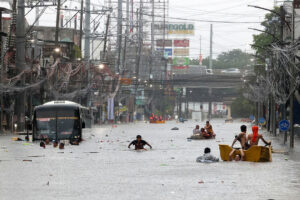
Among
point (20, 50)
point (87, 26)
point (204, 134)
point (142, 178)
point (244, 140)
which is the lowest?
point (204, 134)

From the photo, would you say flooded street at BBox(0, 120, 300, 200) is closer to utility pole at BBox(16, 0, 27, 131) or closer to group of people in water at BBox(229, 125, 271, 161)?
group of people in water at BBox(229, 125, 271, 161)

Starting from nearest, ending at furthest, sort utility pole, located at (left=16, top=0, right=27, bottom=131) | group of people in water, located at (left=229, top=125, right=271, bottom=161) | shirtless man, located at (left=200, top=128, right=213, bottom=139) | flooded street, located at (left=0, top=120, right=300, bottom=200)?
flooded street, located at (left=0, top=120, right=300, bottom=200)
group of people in water, located at (left=229, top=125, right=271, bottom=161)
shirtless man, located at (left=200, top=128, right=213, bottom=139)
utility pole, located at (left=16, top=0, right=27, bottom=131)

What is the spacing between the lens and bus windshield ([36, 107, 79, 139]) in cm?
4722

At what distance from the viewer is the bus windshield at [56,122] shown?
47219mm

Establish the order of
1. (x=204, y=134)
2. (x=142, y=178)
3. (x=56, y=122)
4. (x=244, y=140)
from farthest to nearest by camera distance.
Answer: (x=204, y=134)
(x=56, y=122)
(x=244, y=140)
(x=142, y=178)

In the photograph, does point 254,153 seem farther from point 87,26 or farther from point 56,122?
point 87,26

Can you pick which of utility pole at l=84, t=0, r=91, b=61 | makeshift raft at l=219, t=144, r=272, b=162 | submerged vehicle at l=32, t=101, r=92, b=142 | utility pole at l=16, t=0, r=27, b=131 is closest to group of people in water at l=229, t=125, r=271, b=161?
makeshift raft at l=219, t=144, r=272, b=162

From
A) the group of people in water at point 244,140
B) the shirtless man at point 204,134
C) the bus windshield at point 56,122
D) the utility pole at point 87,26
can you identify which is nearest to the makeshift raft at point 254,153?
the group of people in water at point 244,140

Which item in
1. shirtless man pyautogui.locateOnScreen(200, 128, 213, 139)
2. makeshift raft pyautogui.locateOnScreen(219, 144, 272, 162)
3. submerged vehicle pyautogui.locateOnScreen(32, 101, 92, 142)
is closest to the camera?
makeshift raft pyautogui.locateOnScreen(219, 144, 272, 162)

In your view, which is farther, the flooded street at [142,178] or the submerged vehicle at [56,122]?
the submerged vehicle at [56,122]

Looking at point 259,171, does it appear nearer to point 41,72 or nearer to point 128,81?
point 41,72

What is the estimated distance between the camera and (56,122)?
4747cm

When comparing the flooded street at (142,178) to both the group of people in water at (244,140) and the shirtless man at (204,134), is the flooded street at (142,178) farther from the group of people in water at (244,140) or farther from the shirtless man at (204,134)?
the shirtless man at (204,134)

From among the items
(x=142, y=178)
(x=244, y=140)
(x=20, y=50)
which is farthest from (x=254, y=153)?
(x=20, y=50)
